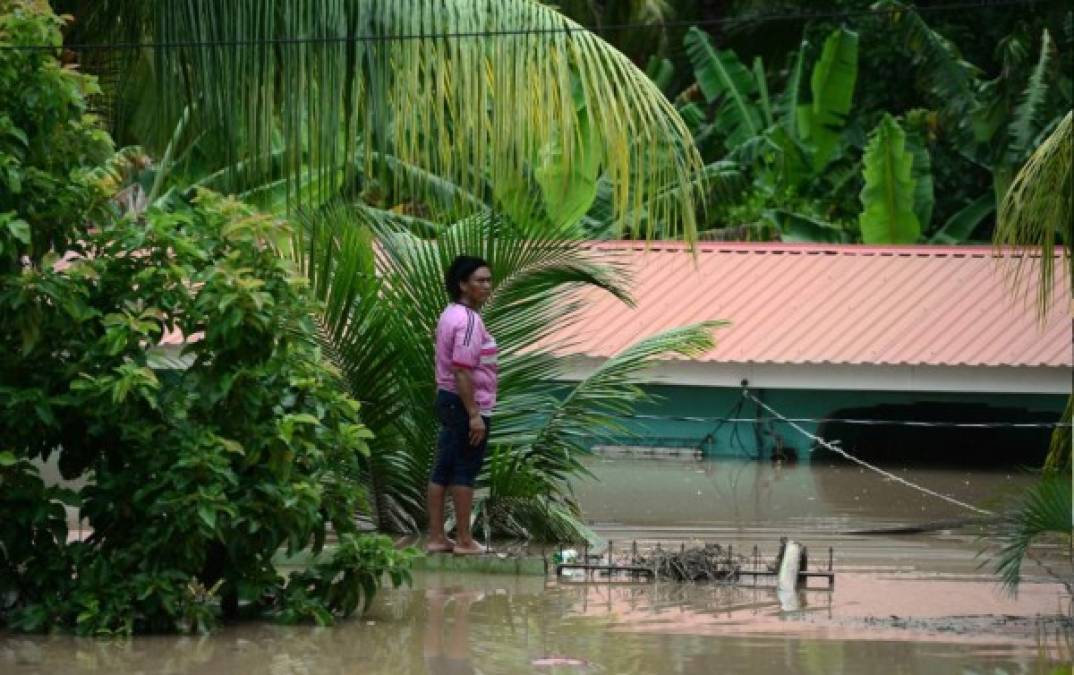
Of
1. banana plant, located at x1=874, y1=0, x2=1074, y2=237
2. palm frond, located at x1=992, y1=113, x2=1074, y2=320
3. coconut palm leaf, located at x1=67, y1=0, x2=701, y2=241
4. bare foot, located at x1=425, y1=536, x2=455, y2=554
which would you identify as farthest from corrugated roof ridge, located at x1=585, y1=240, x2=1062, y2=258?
coconut palm leaf, located at x1=67, y1=0, x2=701, y2=241

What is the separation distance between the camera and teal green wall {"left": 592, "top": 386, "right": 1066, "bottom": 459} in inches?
728

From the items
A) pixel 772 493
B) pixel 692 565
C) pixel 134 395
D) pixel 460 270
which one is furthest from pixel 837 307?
pixel 134 395

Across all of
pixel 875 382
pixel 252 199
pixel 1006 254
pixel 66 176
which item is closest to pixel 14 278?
pixel 66 176

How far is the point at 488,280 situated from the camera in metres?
9.69

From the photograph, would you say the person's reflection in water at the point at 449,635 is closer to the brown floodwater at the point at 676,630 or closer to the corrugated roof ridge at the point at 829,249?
the brown floodwater at the point at 676,630

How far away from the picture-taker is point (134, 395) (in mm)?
7586

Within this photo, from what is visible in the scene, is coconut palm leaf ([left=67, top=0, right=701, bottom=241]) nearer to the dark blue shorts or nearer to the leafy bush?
the leafy bush

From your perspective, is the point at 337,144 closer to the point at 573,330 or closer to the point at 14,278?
the point at 14,278

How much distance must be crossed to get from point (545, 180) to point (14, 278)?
325 centimetres

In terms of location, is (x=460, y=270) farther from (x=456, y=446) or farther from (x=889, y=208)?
(x=889, y=208)

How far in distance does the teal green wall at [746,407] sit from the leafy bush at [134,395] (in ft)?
35.2

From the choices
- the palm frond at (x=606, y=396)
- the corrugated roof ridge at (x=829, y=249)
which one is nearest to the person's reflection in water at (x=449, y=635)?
the palm frond at (x=606, y=396)

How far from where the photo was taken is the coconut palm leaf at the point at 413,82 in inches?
332

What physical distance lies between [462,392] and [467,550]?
88 centimetres
